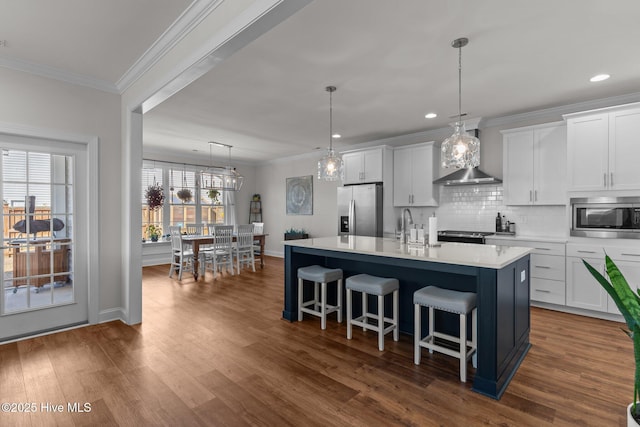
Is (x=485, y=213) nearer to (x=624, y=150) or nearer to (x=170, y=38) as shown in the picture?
(x=624, y=150)

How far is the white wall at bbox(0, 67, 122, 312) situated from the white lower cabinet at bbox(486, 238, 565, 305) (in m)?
5.13

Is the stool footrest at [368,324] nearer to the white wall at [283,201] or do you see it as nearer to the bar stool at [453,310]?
the bar stool at [453,310]

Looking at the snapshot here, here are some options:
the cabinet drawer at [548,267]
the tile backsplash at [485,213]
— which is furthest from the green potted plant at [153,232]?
the cabinet drawer at [548,267]

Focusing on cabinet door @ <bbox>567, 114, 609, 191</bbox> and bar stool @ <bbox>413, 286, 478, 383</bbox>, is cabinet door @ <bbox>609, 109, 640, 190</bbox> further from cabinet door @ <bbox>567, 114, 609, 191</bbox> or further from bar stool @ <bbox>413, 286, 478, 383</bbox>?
bar stool @ <bbox>413, 286, 478, 383</bbox>

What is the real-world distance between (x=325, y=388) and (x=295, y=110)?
3.53 meters

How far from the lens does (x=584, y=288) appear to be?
3.79 meters

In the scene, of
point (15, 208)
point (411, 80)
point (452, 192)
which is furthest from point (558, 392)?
point (15, 208)

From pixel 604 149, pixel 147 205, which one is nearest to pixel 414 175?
pixel 604 149

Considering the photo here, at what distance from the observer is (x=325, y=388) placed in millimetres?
2240

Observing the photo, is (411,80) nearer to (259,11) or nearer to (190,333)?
(259,11)

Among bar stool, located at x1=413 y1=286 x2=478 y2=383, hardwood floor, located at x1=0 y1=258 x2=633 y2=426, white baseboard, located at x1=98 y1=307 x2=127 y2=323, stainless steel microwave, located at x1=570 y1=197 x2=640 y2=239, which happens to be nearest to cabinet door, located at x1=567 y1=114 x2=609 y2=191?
stainless steel microwave, located at x1=570 y1=197 x2=640 y2=239

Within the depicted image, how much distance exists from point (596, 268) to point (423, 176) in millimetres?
2634

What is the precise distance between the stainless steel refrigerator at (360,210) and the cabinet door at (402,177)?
0.33 meters

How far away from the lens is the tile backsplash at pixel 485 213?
451 centimetres
